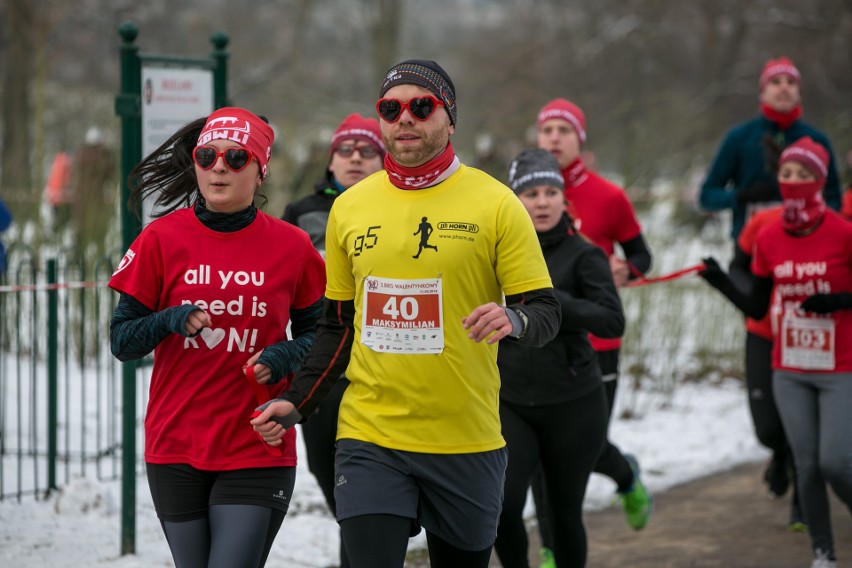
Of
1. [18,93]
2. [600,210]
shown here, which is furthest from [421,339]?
[18,93]

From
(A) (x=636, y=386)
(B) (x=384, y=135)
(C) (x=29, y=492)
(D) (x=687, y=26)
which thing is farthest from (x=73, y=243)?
(D) (x=687, y=26)

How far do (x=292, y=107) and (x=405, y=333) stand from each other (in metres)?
18.0

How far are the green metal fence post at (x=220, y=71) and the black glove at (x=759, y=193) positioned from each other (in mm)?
3301

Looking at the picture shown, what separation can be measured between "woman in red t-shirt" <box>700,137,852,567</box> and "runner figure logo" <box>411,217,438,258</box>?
2.48 metres

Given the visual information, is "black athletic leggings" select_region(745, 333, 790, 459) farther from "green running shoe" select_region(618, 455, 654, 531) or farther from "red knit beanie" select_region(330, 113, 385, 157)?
"red knit beanie" select_region(330, 113, 385, 157)

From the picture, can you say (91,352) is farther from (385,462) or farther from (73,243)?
(385,462)

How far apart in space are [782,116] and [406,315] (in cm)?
468

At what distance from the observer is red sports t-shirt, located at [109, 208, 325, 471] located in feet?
11.4

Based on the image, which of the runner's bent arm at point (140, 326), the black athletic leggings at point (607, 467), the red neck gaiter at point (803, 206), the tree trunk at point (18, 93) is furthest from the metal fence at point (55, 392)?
the tree trunk at point (18, 93)

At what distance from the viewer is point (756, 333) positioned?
6480mm

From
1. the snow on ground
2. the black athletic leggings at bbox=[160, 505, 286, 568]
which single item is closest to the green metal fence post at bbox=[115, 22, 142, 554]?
the snow on ground

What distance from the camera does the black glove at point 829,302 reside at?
5.35m

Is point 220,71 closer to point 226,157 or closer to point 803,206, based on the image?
point 226,157

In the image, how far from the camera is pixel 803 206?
5566mm
